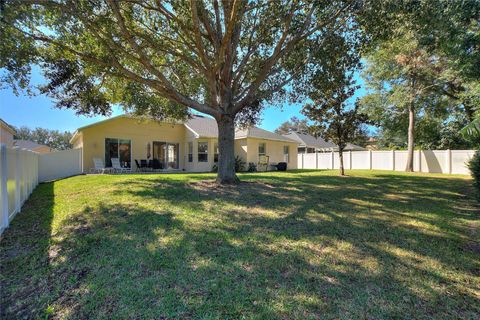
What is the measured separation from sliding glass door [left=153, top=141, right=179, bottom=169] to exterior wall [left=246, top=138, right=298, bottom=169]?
6046 mm

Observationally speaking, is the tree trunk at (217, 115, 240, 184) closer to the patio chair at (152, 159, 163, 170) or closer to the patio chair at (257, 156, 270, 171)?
the patio chair at (152, 159, 163, 170)

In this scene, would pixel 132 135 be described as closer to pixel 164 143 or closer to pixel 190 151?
pixel 164 143

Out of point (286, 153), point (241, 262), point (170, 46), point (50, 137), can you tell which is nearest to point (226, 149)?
point (170, 46)

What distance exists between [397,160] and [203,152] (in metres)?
16.8

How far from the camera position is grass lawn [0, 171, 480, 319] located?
8.93 feet

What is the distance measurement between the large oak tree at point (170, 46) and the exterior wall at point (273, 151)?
821cm

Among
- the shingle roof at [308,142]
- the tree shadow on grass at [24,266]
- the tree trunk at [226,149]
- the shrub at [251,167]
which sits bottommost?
the tree shadow on grass at [24,266]

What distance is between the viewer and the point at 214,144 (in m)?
20.0

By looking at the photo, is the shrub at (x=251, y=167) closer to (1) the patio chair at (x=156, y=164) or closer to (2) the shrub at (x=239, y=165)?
(2) the shrub at (x=239, y=165)

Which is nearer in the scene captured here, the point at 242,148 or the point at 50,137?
the point at 242,148

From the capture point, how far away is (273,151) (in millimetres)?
22375

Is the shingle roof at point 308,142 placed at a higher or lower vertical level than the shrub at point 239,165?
higher

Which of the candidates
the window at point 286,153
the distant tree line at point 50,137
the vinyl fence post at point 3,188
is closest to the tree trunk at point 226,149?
the vinyl fence post at point 3,188

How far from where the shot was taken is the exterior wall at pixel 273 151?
2030 centimetres
